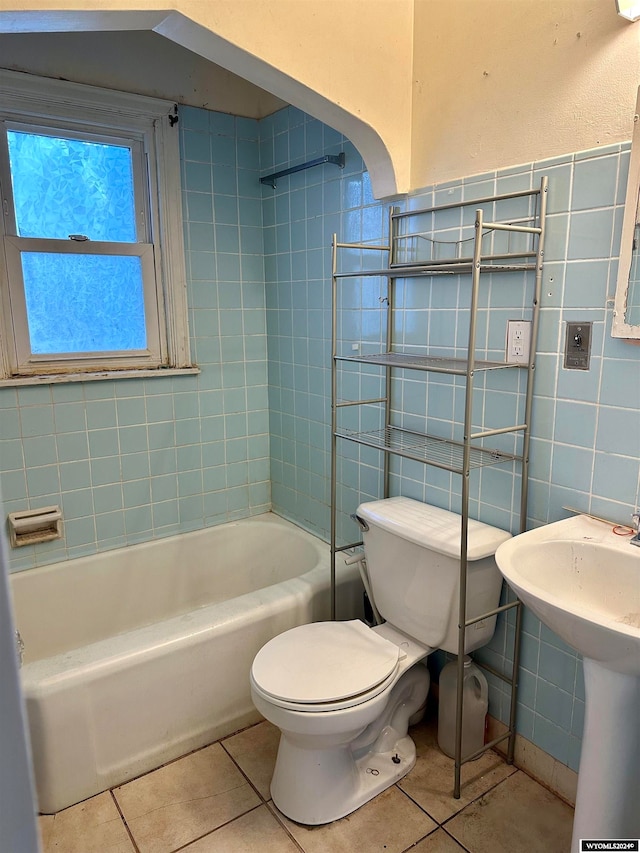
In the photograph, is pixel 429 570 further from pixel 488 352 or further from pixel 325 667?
pixel 488 352

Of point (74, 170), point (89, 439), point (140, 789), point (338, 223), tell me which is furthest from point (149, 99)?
point (140, 789)

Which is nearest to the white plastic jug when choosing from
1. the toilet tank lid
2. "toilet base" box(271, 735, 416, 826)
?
"toilet base" box(271, 735, 416, 826)

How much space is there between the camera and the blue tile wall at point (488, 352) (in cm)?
141

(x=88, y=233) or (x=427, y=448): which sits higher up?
(x=88, y=233)

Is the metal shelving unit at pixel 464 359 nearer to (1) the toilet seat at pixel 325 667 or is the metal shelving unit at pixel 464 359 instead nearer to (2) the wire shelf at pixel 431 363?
(2) the wire shelf at pixel 431 363

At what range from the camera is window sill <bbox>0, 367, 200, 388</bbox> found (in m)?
2.11

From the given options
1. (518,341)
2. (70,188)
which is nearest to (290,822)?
(518,341)

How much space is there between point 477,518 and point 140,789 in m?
1.27

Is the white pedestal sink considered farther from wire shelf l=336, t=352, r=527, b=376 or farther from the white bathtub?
the white bathtub

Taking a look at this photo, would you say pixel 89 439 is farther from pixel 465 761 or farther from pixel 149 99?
pixel 465 761

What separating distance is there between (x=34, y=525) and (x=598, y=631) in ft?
6.39

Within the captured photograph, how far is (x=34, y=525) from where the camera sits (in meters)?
2.20

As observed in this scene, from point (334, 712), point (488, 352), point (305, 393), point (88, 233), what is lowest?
point (334, 712)

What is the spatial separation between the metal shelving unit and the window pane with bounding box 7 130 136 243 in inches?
39.5
